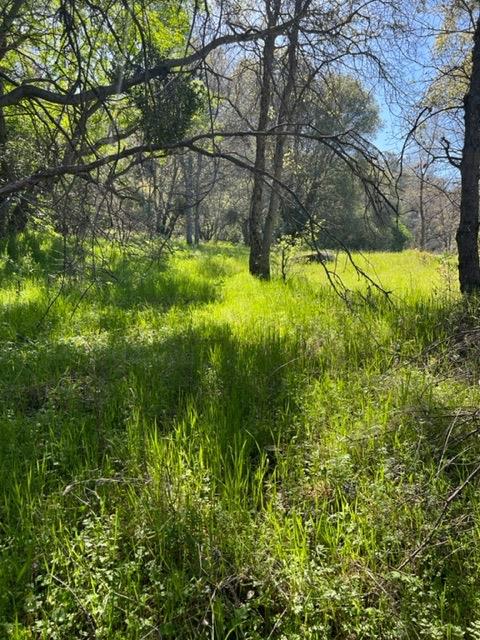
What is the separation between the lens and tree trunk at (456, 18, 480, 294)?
4766 mm

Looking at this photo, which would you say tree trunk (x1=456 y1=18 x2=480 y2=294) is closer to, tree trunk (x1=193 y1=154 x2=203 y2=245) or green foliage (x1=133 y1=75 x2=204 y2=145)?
tree trunk (x1=193 y1=154 x2=203 y2=245)

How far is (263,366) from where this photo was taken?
369cm

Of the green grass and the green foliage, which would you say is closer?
the green grass

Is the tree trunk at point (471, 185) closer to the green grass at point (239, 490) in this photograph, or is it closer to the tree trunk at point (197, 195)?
the green grass at point (239, 490)

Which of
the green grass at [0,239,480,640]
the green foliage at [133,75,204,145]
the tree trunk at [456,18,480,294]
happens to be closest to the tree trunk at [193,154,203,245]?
the green foliage at [133,75,204,145]

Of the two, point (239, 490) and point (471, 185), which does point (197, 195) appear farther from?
point (471, 185)

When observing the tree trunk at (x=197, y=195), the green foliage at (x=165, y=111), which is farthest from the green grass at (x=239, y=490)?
the green foliage at (x=165, y=111)

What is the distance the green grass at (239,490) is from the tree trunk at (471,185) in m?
1.12

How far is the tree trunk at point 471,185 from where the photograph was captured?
4.77m

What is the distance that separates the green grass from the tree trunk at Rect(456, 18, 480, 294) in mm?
1123

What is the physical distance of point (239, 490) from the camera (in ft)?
7.06

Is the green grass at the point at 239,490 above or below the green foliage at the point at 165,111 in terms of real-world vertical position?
below

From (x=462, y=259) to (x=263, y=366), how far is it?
9.68 feet

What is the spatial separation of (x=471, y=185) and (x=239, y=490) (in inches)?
173
